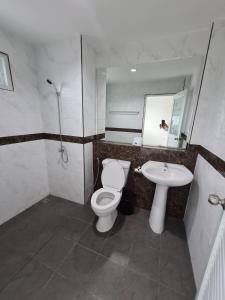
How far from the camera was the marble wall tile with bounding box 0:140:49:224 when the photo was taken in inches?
65.4

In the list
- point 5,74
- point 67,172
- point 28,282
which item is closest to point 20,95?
point 5,74

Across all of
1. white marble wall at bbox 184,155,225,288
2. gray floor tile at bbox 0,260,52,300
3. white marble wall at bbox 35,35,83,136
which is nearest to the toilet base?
gray floor tile at bbox 0,260,52,300

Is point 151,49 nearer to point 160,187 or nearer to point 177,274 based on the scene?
point 160,187

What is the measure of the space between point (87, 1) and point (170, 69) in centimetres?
116

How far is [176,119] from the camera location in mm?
1892

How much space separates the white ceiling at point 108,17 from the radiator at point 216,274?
5.17ft

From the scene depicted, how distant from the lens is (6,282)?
1.14 m

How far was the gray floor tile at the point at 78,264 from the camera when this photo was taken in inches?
47.3

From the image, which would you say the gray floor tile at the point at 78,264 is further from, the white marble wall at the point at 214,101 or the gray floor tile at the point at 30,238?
the white marble wall at the point at 214,101

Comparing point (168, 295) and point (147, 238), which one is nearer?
point (168, 295)

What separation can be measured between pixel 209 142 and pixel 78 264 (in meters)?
1.73

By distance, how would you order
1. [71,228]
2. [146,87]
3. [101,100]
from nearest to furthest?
[71,228] < [146,87] < [101,100]

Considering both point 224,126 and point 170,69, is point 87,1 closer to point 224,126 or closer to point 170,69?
point 170,69

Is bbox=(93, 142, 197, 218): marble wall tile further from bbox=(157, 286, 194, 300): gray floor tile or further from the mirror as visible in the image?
bbox=(157, 286, 194, 300): gray floor tile
